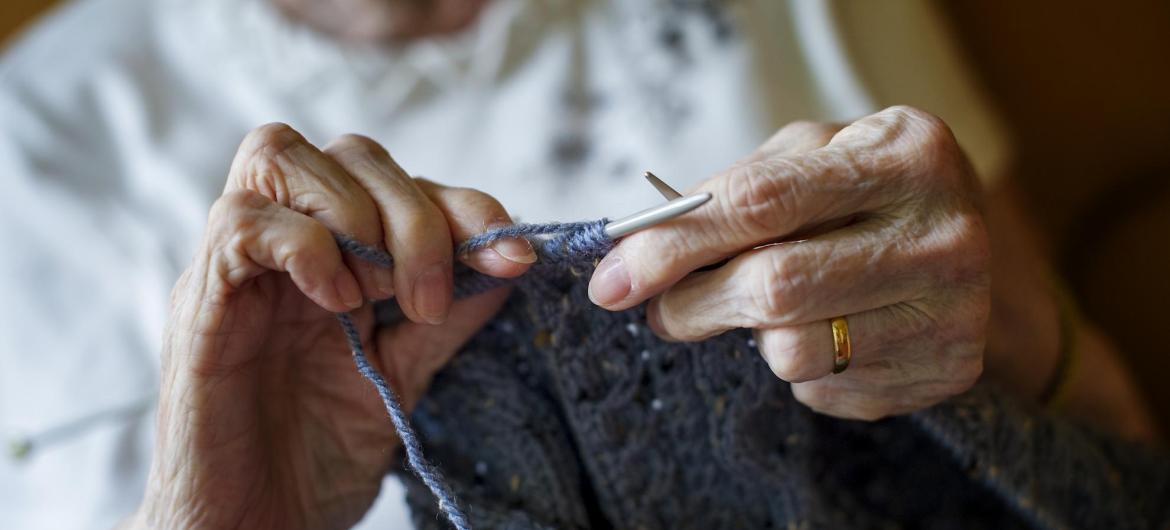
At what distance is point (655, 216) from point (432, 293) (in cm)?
19

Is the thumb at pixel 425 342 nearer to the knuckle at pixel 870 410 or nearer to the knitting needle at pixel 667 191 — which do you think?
the knitting needle at pixel 667 191

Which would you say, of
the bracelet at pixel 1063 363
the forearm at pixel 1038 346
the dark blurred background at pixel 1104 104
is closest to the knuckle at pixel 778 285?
the forearm at pixel 1038 346

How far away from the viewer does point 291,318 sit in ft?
2.40

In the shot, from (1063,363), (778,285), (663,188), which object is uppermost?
(663,188)

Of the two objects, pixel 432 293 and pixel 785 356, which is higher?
pixel 432 293

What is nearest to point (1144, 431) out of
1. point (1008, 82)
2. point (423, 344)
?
point (1008, 82)

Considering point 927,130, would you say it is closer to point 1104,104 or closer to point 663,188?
point 663,188

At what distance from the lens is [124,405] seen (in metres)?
1.03

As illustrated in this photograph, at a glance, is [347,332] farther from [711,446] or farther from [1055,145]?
[1055,145]

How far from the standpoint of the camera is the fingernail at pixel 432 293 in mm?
662

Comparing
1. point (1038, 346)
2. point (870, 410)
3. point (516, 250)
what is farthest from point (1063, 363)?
point (516, 250)

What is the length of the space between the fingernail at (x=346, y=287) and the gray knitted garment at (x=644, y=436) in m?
0.10

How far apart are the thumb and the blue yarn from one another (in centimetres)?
4

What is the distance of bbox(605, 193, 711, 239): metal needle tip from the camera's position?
596mm
